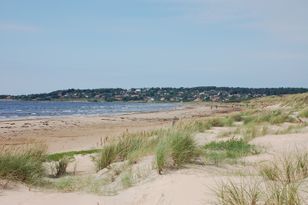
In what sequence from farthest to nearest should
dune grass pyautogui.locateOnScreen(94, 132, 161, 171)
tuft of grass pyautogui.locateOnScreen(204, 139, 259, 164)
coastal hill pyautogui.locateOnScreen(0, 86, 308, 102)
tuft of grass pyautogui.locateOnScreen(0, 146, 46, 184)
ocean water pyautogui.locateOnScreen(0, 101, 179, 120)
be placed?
coastal hill pyautogui.locateOnScreen(0, 86, 308, 102) < ocean water pyautogui.locateOnScreen(0, 101, 179, 120) < dune grass pyautogui.locateOnScreen(94, 132, 161, 171) < tuft of grass pyautogui.locateOnScreen(204, 139, 259, 164) < tuft of grass pyautogui.locateOnScreen(0, 146, 46, 184)

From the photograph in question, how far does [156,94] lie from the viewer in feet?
595

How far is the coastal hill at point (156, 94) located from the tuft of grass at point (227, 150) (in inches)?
5459

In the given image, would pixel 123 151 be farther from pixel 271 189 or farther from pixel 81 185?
pixel 271 189

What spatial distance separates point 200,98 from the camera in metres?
155

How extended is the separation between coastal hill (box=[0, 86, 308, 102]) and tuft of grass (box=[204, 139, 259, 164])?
139 m

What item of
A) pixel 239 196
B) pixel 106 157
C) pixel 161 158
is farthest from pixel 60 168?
pixel 239 196

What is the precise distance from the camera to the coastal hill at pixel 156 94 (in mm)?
159250

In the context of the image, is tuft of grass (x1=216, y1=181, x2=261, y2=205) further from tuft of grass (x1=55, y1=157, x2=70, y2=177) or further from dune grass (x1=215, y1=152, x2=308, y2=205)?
tuft of grass (x1=55, y1=157, x2=70, y2=177)

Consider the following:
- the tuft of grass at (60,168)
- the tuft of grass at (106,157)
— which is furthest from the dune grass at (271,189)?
the tuft of grass at (60,168)

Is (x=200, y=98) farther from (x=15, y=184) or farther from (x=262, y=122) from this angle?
(x=15, y=184)

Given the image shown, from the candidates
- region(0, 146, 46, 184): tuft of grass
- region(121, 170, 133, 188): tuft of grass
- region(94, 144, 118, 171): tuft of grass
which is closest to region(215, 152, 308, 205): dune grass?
region(121, 170, 133, 188): tuft of grass

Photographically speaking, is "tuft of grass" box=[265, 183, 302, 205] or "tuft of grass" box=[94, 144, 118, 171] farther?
"tuft of grass" box=[94, 144, 118, 171]

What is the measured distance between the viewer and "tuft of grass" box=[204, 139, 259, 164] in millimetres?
10438

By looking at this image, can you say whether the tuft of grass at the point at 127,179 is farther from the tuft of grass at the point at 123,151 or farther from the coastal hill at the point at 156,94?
the coastal hill at the point at 156,94
